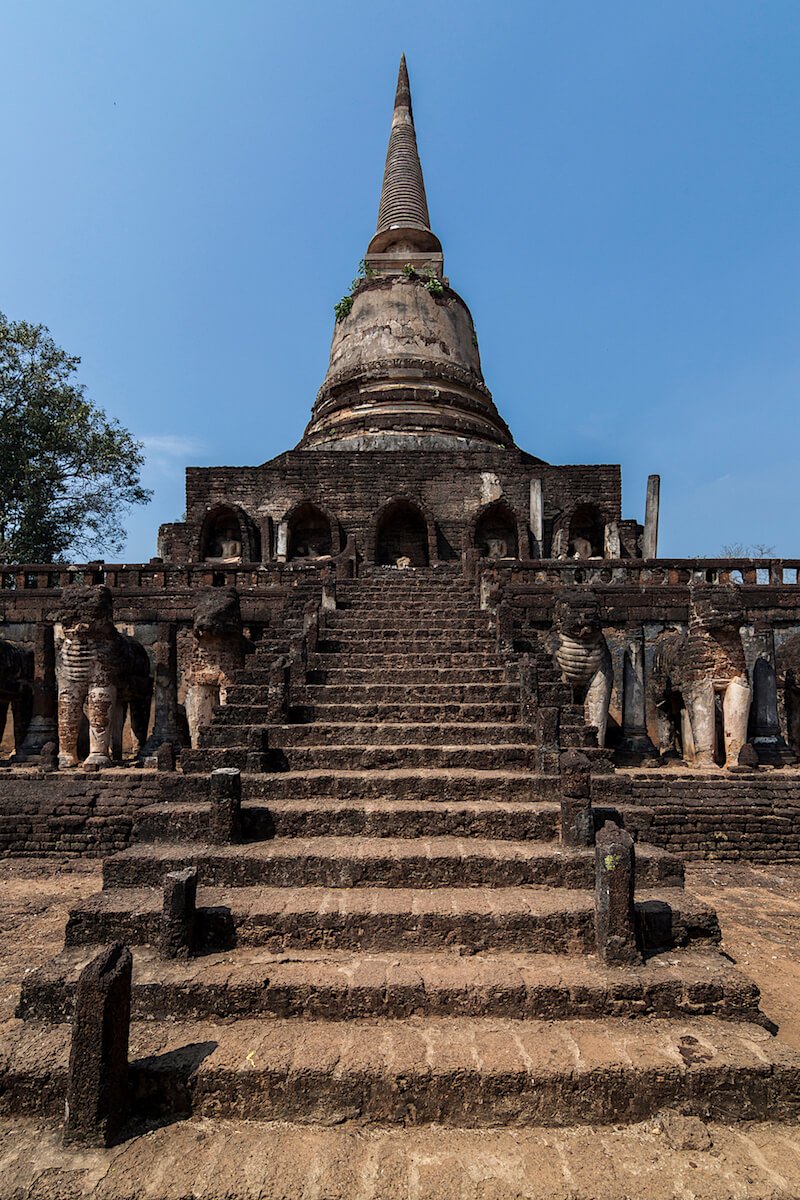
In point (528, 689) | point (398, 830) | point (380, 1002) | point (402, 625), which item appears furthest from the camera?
point (402, 625)

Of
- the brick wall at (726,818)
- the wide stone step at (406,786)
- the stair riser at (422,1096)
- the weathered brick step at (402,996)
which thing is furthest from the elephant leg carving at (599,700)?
the stair riser at (422,1096)

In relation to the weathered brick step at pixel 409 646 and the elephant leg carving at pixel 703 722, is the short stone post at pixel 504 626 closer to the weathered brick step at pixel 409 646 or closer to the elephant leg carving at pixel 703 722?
the weathered brick step at pixel 409 646

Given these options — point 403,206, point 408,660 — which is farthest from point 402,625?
point 403,206

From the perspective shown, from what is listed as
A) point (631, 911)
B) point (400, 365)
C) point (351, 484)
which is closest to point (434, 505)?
point (351, 484)

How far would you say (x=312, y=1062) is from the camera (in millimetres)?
3346

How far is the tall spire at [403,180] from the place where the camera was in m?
30.1

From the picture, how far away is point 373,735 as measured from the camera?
6863 millimetres

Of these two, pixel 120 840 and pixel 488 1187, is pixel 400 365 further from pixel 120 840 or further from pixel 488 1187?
pixel 488 1187

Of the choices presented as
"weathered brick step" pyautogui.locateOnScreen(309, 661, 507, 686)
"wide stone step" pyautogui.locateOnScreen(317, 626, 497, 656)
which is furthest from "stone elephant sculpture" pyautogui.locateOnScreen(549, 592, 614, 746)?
"weathered brick step" pyautogui.locateOnScreen(309, 661, 507, 686)

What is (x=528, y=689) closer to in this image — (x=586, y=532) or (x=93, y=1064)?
(x=93, y=1064)

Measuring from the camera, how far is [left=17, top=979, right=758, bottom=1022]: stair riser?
3809 millimetres

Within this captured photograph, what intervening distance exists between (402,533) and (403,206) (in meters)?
19.3

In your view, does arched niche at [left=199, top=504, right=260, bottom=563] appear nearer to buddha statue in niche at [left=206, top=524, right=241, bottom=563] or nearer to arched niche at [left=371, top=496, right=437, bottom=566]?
buddha statue in niche at [left=206, top=524, right=241, bottom=563]

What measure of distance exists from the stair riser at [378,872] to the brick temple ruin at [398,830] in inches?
0.8
